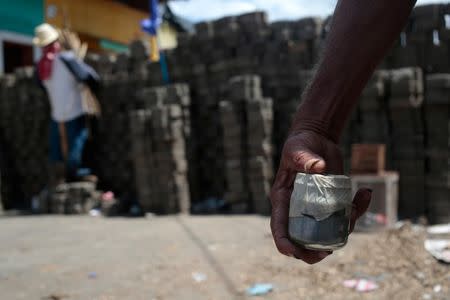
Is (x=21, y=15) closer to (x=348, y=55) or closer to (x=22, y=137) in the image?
(x=22, y=137)

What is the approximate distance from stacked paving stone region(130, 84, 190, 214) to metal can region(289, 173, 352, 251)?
5.04m

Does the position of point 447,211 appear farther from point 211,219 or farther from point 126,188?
point 126,188

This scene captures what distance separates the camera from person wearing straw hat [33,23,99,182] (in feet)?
22.6

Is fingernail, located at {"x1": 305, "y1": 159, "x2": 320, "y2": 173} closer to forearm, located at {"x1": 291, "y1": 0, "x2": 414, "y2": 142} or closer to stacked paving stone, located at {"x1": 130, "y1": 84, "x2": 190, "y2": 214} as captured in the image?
forearm, located at {"x1": 291, "y1": 0, "x2": 414, "y2": 142}

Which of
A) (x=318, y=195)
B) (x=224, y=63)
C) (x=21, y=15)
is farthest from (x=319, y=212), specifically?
(x=21, y=15)

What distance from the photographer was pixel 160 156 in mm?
6355

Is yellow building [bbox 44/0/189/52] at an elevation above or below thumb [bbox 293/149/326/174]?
above

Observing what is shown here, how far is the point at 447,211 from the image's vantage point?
495cm

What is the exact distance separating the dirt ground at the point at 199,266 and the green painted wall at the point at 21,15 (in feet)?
22.6

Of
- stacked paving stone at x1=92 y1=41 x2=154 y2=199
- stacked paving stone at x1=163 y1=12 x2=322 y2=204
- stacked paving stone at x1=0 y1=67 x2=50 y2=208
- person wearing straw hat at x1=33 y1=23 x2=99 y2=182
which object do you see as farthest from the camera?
stacked paving stone at x1=0 y1=67 x2=50 y2=208

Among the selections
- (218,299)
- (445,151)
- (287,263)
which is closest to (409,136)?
(445,151)

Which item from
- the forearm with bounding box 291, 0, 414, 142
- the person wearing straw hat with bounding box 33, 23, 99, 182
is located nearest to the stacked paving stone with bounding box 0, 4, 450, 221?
the person wearing straw hat with bounding box 33, 23, 99, 182

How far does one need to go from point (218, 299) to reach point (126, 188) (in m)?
5.08

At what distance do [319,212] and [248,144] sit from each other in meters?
4.78
